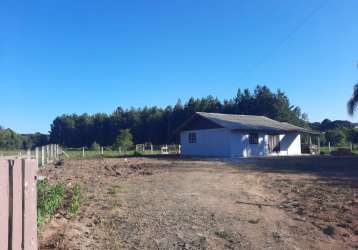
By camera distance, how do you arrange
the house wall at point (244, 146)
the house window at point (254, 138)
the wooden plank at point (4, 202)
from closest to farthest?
the wooden plank at point (4, 202) → the house wall at point (244, 146) → the house window at point (254, 138)

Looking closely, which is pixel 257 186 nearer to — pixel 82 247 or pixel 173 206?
pixel 173 206

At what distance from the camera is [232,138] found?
34.3 m

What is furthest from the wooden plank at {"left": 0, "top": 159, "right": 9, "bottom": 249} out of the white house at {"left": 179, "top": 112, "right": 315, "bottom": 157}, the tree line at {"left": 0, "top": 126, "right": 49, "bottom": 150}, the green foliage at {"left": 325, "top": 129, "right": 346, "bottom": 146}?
the tree line at {"left": 0, "top": 126, "right": 49, "bottom": 150}

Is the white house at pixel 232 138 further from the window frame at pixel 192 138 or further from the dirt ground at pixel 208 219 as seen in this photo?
the dirt ground at pixel 208 219

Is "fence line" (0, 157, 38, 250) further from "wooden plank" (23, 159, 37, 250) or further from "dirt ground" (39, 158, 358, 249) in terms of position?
"dirt ground" (39, 158, 358, 249)

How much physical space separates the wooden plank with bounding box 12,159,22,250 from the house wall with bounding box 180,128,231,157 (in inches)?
1254

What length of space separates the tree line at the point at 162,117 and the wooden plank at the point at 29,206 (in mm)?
60043

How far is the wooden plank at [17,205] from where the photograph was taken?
279cm

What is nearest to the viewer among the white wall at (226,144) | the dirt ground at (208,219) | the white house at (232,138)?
the dirt ground at (208,219)

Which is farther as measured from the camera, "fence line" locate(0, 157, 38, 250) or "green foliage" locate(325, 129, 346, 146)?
"green foliage" locate(325, 129, 346, 146)

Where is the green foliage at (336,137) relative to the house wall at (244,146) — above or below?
above

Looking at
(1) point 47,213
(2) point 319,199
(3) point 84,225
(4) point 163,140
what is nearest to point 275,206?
(2) point 319,199

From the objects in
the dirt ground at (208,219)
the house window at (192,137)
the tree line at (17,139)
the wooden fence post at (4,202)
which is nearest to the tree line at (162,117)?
the tree line at (17,139)

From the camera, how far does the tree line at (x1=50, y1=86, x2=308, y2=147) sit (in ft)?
234
